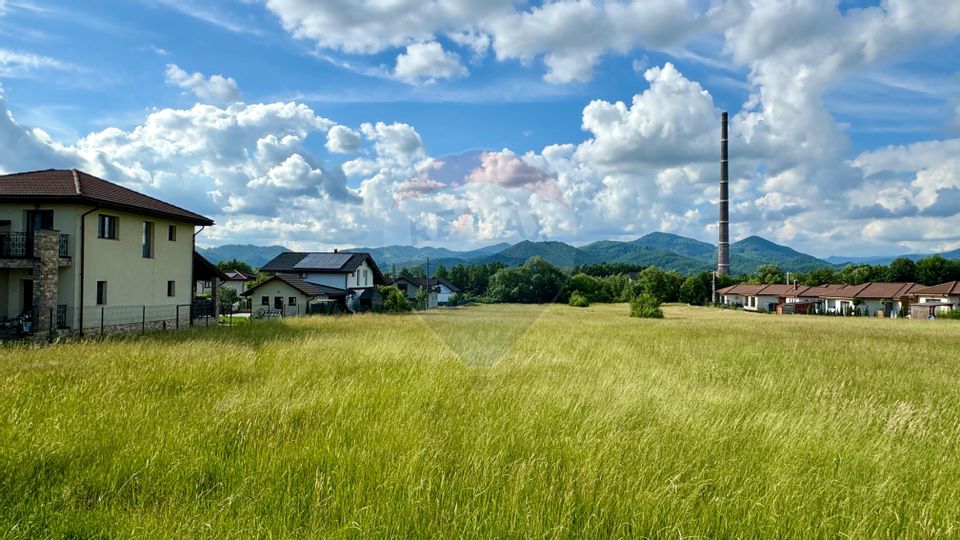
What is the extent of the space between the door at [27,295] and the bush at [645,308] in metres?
40.1

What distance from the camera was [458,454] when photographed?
497 cm

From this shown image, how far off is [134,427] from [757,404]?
8.75 metres

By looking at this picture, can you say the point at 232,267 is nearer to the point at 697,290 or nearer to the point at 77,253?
the point at 77,253

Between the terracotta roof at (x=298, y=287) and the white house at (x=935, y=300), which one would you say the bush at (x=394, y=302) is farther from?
the white house at (x=935, y=300)

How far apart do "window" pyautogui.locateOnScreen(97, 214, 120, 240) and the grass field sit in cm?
1479

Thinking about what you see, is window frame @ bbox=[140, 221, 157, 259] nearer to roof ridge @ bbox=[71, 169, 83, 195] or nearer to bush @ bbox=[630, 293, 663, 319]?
roof ridge @ bbox=[71, 169, 83, 195]

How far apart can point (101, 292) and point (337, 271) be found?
96.4 ft

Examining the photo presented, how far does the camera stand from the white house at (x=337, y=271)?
51.3m

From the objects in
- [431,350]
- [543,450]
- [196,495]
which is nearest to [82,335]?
[431,350]

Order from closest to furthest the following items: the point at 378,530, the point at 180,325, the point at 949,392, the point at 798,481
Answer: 1. the point at 378,530
2. the point at 798,481
3. the point at 949,392
4. the point at 180,325

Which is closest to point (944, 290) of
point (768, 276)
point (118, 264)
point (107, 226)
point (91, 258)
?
point (768, 276)

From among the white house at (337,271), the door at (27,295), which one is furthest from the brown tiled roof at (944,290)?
the door at (27,295)

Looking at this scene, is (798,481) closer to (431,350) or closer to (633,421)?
(633,421)

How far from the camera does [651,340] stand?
1853 centimetres
